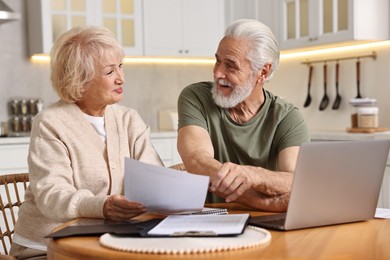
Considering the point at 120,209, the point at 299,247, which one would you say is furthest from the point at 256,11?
the point at 299,247

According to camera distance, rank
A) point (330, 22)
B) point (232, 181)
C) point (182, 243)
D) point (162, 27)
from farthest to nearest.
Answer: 1. point (162, 27)
2. point (330, 22)
3. point (232, 181)
4. point (182, 243)

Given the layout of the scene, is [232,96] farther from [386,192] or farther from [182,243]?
[386,192]

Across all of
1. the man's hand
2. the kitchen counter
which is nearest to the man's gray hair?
the man's hand

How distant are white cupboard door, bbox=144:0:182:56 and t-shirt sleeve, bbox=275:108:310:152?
2.88m

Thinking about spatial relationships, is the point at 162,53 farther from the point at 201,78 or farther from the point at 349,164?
the point at 349,164

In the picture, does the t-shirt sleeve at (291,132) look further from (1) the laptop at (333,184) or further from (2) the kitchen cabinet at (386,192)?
(2) the kitchen cabinet at (386,192)

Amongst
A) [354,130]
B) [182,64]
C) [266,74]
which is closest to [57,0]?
[182,64]

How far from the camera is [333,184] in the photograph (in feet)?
5.42

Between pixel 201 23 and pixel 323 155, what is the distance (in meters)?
3.90

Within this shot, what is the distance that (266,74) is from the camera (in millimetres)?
2527

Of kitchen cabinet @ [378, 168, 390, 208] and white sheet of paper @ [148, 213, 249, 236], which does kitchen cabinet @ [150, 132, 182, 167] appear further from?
white sheet of paper @ [148, 213, 249, 236]

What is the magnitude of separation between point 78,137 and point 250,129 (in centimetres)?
65

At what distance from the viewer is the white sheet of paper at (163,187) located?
1.63m

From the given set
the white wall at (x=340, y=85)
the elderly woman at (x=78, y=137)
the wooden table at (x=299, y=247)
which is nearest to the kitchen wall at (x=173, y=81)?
the white wall at (x=340, y=85)
